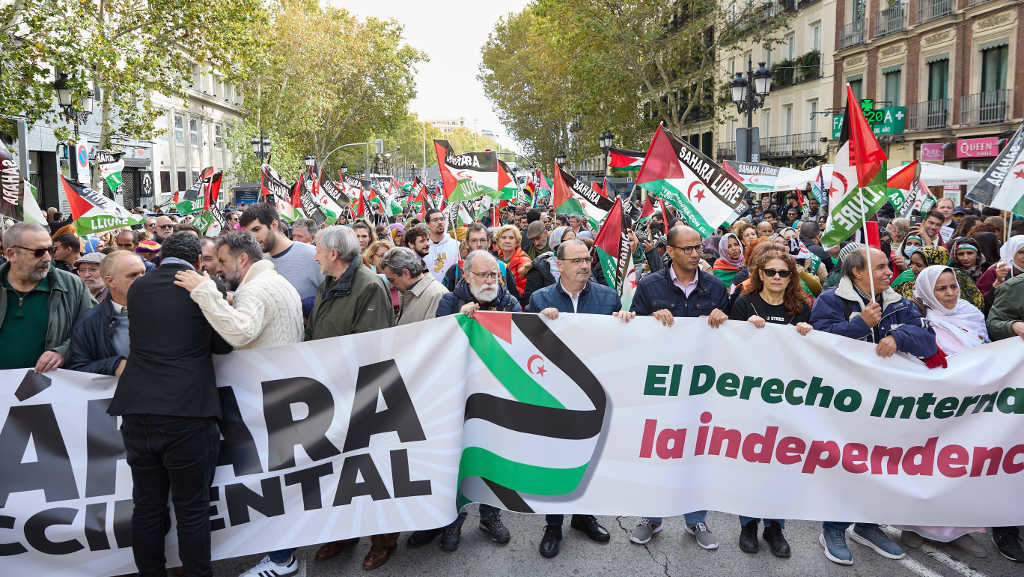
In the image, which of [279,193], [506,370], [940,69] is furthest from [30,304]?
[940,69]

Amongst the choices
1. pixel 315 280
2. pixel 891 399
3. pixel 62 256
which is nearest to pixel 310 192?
pixel 62 256

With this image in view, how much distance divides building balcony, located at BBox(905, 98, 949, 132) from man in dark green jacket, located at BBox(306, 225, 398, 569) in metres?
25.9

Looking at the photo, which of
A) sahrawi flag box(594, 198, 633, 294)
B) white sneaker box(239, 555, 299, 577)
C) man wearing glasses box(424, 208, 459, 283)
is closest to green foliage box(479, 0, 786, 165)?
man wearing glasses box(424, 208, 459, 283)

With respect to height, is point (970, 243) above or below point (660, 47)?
below

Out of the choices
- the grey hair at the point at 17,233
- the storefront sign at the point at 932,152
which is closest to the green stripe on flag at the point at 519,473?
the grey hair at the point at 17,233

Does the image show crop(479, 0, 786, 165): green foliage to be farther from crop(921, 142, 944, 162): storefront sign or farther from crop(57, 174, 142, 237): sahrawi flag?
crop(57, 174, 142, 237): sahrawi flag

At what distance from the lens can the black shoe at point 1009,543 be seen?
4426 millimetres

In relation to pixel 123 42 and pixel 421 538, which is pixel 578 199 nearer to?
pixel 421 538

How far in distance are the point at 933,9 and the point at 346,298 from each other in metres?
27.6

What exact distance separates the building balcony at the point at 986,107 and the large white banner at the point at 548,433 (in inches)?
886

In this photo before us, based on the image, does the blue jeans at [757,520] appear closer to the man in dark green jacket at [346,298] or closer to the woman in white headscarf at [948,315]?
the woman in white headscarf at [948,315]

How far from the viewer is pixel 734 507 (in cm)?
446

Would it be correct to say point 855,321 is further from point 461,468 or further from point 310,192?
point 310,192

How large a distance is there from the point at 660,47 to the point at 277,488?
30.3 meters
